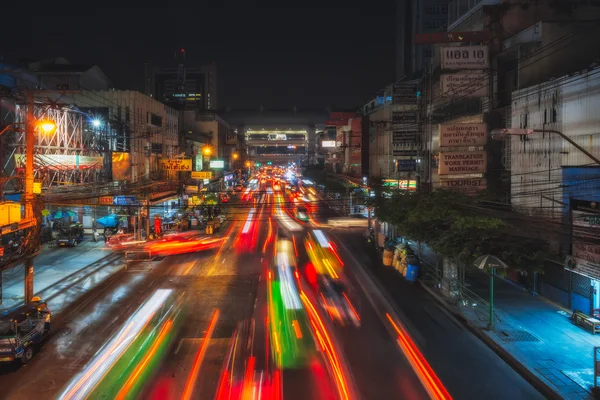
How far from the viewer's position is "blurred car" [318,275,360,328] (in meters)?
17.1

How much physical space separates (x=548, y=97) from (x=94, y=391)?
1831cm

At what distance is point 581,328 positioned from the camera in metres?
15.3

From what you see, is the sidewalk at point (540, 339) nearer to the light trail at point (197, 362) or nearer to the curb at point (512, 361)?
the curb at point (512, 361)

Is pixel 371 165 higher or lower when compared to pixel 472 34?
lower

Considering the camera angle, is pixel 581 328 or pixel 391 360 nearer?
pixel 391 360

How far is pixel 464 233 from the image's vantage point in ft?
55.0

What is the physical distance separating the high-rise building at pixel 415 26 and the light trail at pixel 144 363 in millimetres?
77375

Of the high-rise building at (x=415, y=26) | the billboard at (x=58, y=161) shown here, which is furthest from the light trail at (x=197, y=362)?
the high-rise building at (x=415, y=26)

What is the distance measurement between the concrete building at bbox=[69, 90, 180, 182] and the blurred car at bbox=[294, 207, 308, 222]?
17336 mm

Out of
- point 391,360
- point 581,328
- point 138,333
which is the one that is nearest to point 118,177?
point 138,333

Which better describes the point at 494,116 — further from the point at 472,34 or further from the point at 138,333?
the point at 138,333

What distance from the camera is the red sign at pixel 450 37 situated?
2378cm

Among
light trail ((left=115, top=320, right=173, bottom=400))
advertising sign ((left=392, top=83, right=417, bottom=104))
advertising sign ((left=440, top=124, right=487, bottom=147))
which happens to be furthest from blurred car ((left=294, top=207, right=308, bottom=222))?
light trail ((left=115, top=320, right=173, bottom=400))

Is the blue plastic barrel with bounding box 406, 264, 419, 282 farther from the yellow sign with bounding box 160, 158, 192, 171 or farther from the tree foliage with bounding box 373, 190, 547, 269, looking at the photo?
the yellow sign with bounding box 160, 158, 192, 171
